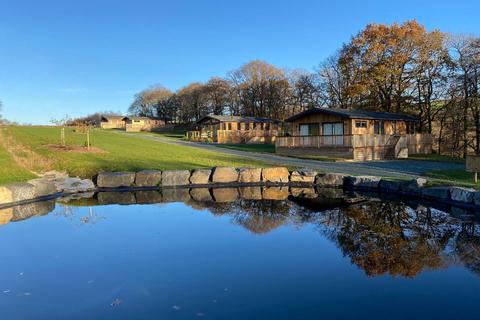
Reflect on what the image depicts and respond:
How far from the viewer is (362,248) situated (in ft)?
26.3

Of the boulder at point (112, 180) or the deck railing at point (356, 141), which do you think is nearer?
the boulder at point (112, 180)

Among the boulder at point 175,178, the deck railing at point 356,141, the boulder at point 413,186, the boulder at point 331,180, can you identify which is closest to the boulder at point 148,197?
the boulder at point 175,178

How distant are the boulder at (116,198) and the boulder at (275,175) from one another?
19.0 feet

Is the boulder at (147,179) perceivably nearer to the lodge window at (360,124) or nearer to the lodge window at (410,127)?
the lodge window at (360,124)

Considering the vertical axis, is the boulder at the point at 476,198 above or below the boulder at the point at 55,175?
below

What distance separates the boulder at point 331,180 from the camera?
16688 mm

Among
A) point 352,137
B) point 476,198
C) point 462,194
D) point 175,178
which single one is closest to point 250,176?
point 175,178

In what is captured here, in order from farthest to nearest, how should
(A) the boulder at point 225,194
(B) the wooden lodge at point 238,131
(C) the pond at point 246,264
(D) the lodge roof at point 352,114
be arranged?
(B) the wooden lodge at point 238,131, (D) the lodge roof at point 352,114, (A) the boulder at point 225,194, (C) the pond at point 246,264

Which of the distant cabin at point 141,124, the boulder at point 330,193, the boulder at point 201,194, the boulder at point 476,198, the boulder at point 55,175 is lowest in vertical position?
the boulder at point 330,193

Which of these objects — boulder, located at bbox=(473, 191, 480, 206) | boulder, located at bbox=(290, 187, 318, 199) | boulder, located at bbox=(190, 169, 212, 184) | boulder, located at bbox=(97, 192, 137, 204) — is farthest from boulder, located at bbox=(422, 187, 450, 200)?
boulder, located at bbox=(97, 192, 137, 204)

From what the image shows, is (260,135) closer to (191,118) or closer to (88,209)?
(191,118)

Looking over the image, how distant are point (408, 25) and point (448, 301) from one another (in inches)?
1623

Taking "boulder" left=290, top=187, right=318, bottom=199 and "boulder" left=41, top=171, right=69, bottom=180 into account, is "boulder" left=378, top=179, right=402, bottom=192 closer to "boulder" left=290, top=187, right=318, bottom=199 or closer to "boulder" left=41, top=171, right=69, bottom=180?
"boulder" left=290, top=187, right=318, bottom=199

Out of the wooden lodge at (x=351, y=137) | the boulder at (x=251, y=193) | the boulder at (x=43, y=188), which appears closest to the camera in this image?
the boulder at (x=43, y=188)
